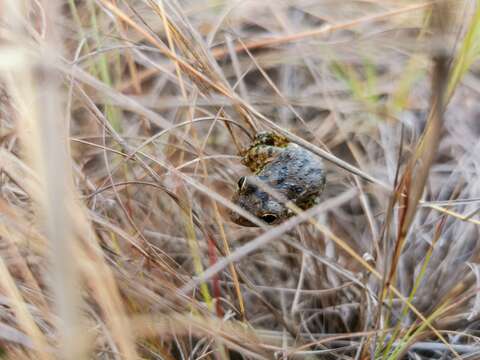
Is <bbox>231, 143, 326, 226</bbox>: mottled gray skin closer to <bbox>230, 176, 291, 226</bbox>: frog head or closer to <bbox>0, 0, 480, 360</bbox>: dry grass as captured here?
<bbox>230, 176, 291, 226</bbox>: frog head

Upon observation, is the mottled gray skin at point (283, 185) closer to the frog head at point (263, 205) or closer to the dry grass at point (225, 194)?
the frog head at point (263, 205)

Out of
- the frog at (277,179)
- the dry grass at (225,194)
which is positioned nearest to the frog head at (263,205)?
the frog at (277,179)

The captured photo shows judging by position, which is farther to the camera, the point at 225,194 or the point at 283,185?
the point at 225,194

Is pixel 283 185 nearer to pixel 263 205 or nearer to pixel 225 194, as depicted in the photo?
pixel 263 205

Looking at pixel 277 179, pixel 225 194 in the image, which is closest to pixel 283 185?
pixel 277 179

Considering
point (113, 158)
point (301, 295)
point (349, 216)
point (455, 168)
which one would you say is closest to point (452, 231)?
point (455, 168)

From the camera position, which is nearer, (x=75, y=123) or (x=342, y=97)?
(x=75, y=123)

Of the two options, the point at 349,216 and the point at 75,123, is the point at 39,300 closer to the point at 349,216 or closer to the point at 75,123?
the point at 75,123
